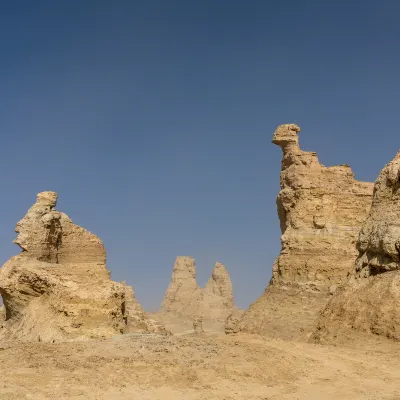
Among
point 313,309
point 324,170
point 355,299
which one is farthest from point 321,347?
point 324,170

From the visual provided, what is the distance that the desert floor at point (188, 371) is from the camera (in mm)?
9234

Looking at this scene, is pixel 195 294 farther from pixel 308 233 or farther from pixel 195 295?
pixel 308 233

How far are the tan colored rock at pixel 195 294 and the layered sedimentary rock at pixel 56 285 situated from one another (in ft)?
248

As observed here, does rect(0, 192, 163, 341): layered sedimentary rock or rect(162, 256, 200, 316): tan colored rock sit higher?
rect(162, 256, 200, 316): tan colored rock

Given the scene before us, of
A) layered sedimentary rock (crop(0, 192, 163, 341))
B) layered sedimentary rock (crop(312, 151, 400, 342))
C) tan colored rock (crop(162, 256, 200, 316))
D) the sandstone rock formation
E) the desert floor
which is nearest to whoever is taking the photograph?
the desert floor

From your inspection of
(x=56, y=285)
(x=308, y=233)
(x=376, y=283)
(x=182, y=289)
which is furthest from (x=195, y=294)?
(x=376, y=283)

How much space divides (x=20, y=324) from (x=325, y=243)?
22361mm

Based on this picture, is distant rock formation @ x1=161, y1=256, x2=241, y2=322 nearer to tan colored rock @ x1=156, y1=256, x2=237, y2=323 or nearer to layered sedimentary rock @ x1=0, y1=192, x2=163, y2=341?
tan colored rock @ x1=156, y1=256, x2=237, y2=323

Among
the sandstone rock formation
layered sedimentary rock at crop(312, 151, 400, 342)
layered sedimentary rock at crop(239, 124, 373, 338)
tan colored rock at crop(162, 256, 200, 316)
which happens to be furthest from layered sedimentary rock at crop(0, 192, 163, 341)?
tan colored rock at crop(162, 256, 200, 316)

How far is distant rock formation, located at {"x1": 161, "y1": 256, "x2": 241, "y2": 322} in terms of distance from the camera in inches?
3851

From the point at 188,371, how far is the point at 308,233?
2650cm

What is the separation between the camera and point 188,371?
33.7ft

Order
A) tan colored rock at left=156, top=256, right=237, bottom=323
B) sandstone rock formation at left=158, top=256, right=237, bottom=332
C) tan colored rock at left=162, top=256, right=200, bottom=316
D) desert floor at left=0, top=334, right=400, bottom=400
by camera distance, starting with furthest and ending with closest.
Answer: tan colored rock at left=162, top=256, right=200, bottom=316
tan colored rock at left=156, top=256, right=237, bottom=323
sandstone rock formation at left=158, top=256, right=237, bottom=332
desert floor at left=0, top=334, right=400, bottom=400

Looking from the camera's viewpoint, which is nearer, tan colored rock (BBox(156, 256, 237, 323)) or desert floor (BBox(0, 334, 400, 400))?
desert floor (BBox(0, 334, 400, 400))
